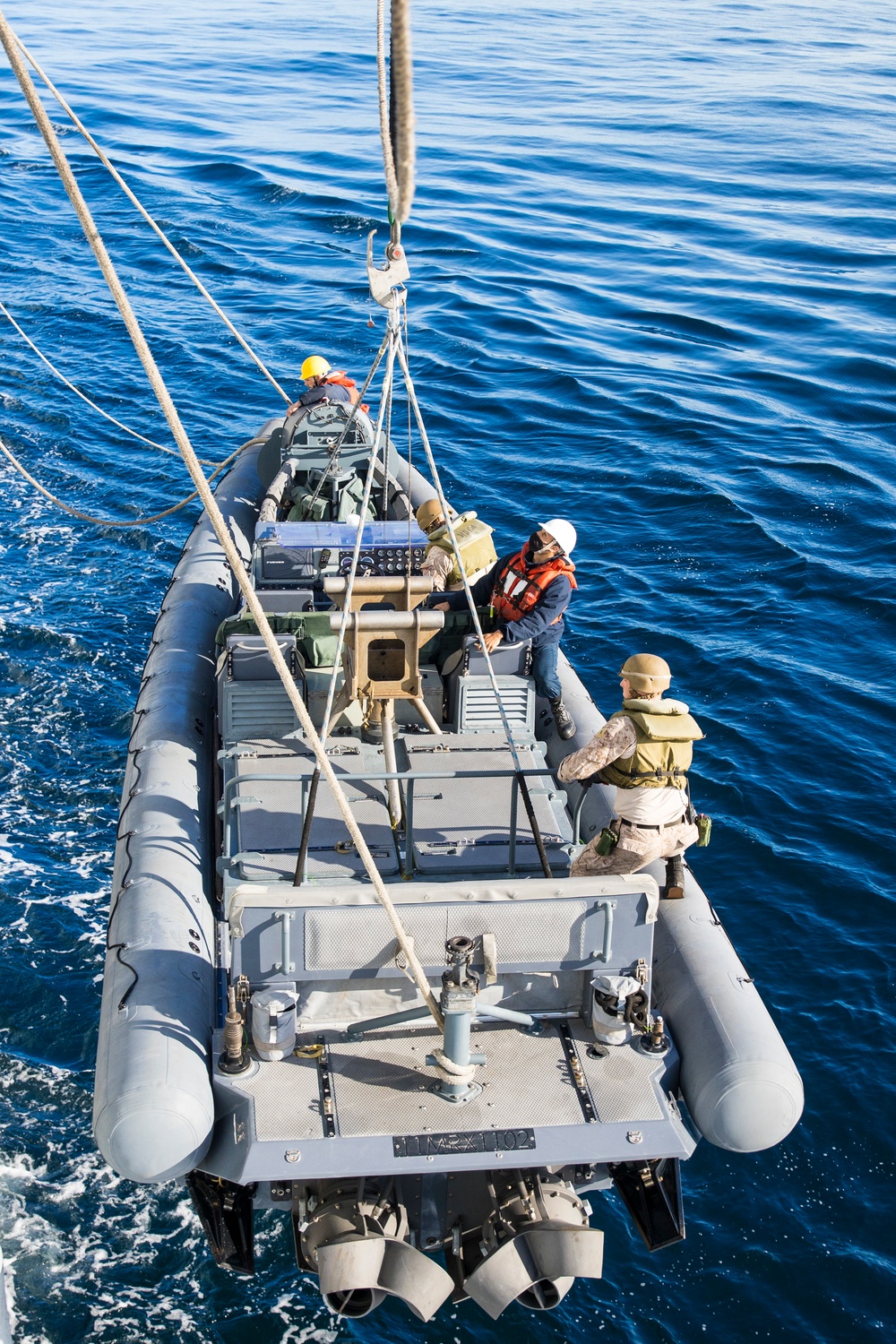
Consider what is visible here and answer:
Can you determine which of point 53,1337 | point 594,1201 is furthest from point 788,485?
point 53,1337

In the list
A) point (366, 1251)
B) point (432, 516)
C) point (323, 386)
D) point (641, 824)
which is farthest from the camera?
point (323, 386)

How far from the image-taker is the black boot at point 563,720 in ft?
29.9

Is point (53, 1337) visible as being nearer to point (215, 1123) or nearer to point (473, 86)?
point (215, 1123)

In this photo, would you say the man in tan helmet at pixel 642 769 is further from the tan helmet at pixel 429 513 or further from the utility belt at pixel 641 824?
the tan helmet at pixel 429 513

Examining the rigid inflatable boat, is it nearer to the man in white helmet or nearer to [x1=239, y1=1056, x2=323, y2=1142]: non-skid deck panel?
[x1=239, y1=1056, x2=323, y2=1142]: non-skid deck panel

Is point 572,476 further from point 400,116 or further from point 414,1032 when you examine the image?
point 400,116

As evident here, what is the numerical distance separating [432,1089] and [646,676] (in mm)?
2305

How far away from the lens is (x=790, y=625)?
13.2 metres

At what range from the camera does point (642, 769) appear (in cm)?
679

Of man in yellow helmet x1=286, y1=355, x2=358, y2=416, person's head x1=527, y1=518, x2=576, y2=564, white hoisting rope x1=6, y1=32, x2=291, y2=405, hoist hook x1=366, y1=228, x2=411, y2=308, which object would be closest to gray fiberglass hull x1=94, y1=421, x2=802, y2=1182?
person's head x1=527, y1=518, x2=576, y2=564

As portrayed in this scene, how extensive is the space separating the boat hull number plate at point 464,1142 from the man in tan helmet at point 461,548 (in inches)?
170

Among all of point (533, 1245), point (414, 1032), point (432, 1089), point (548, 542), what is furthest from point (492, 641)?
point (533, 1245)

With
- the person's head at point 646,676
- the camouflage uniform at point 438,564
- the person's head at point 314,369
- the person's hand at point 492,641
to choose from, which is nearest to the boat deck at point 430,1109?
the person's head at point 646,676

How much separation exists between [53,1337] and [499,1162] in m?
2.69
